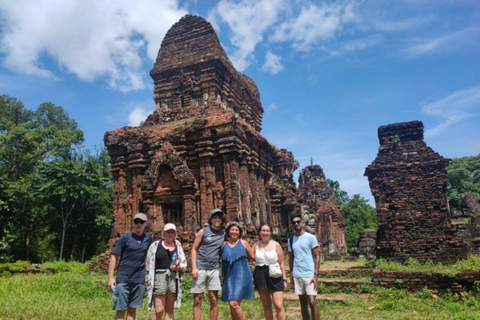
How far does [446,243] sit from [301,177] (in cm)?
1563

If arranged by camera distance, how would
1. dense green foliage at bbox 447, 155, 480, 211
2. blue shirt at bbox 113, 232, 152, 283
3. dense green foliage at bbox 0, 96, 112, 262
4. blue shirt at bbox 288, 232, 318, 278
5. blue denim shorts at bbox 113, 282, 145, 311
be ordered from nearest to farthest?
blue denim shorts at bbox 113, 282, 145, 311
blue shirt at bbox 113, 232, 152, 283
blue shirt at bbox 288, 232, 318, 278
dense green foliage at bbox 0, 96, 112, 262
dense green foliage at bbox 447, 155, 480, 211

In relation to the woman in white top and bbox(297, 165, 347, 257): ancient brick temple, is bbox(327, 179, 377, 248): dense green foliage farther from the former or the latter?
the woman in white top

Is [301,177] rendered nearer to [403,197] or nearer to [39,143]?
[403,197]

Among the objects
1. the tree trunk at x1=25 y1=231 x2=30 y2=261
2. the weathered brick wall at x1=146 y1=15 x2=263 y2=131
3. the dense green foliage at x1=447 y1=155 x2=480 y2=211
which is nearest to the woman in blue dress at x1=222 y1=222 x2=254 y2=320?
the weathered brick wall at x1=146 y1=15 x2=263 y2=131

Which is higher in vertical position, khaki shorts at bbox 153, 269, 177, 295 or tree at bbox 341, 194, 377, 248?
tree at bbox 341, 194, 377, 248

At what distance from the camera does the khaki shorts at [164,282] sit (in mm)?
5250

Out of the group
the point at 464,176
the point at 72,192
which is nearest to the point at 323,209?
the point at 72,192

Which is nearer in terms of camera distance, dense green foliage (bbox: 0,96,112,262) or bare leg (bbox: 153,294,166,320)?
bare leg (bbox: 153,294,166,320)

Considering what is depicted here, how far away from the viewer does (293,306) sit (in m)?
8.16

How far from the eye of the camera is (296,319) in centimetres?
679

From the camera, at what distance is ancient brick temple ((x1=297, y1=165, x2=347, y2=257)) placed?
2516cm

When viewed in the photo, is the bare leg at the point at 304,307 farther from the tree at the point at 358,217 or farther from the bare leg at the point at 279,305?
the tree at the point at 358,217

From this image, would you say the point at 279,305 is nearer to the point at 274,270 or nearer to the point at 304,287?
the point at 274,270

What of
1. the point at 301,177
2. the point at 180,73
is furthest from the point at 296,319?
the point at 301,177
